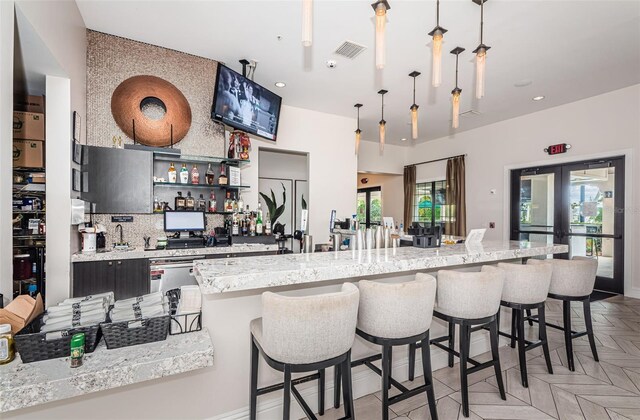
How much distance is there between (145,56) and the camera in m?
3.65

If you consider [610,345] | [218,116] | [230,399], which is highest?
[218,116]

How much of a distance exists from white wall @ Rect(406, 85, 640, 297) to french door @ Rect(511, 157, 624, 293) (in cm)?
15

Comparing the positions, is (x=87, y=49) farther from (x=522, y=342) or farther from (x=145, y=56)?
(x=522, y=342)

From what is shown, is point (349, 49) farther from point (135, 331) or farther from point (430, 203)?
point (430, 203)

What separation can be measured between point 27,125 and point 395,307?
3508 millimetres

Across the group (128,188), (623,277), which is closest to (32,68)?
(128,188)

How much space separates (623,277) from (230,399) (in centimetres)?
609

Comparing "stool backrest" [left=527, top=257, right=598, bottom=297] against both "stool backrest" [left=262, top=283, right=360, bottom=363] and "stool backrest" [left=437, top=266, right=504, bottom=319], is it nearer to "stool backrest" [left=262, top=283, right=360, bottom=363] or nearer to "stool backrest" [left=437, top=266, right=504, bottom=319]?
"stool backrest" [left=437, top=266, right=504, bottom=319]

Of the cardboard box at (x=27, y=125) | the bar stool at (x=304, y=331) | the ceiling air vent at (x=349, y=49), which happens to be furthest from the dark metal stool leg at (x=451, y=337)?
the cardboard box at (x=27, y=125)

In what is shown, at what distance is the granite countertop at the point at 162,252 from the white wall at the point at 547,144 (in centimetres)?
516

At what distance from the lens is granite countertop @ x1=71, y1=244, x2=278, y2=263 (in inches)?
115

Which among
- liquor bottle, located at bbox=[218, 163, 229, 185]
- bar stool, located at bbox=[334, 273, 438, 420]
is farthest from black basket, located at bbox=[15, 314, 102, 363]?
liquor bottle, located at bbox=[218, 163, 229, 185]

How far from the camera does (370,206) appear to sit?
33.4 feet

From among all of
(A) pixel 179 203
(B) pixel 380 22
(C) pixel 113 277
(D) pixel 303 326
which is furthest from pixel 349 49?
(C) pixel 113 277
